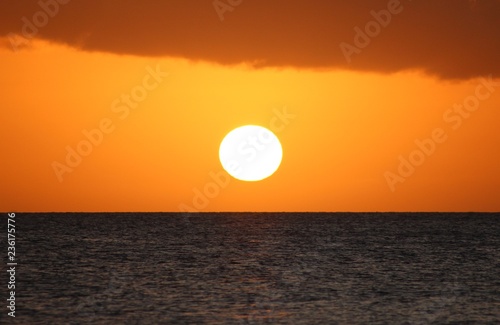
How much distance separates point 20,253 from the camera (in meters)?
79.1

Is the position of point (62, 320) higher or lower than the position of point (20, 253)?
lower

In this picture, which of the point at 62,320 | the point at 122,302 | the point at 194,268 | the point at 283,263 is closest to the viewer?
the point at 62,320

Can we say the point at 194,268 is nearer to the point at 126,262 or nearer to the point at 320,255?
the point at 126,262

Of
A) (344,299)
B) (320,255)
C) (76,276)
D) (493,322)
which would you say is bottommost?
(493,322)

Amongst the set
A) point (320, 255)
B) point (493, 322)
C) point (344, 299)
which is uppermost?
point (320, 255)

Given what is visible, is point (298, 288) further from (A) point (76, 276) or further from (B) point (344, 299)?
(A) point (76, 276)

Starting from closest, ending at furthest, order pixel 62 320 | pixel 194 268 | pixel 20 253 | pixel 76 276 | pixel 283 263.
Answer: pixel 62 320
pixel 76 276
pixel 194 268
pixel 283 263
pixel 20 253

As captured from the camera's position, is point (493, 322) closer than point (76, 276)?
Yes

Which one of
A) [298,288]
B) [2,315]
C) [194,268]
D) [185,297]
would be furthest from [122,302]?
[194,268]

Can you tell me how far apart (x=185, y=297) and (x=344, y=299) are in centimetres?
865

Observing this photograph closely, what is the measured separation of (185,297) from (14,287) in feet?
34.4

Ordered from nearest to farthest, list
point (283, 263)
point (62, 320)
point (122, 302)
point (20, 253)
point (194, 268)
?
point (62, 320)
point (122, 302)
point (194, 268)
point (283, 263)
point (20, 253)

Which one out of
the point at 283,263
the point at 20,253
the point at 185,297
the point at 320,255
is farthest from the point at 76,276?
the point at 320,255

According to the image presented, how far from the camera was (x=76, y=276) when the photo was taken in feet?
181
